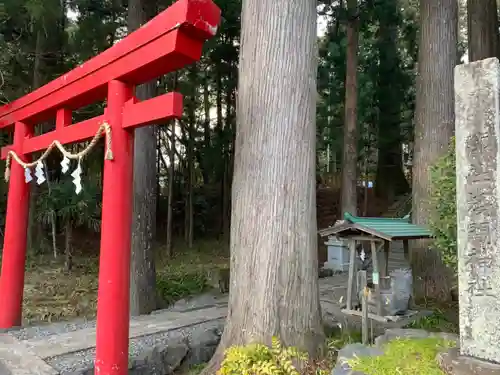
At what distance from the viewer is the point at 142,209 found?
6.21 metres

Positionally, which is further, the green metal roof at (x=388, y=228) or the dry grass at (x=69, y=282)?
the dry grass at (x=69, y=282)

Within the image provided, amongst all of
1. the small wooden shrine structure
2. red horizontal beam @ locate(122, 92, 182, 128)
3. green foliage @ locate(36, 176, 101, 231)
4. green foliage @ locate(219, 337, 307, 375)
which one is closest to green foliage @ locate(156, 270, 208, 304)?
green foliage @ locate(36, 176, 101, 231)

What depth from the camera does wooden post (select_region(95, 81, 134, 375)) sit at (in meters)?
3.31

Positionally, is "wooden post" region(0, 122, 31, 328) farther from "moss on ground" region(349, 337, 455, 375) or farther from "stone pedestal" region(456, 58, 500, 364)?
"stone pedestal" region(456, 58, 500, 364)

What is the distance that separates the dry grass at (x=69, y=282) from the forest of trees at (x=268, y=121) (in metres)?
0.60

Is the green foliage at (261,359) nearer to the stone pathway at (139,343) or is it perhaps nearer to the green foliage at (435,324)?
the stone pathway at (139,343)

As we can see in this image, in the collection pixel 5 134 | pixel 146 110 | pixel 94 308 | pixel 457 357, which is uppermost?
pixel 5 134

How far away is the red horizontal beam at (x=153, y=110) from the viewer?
293 centimetres

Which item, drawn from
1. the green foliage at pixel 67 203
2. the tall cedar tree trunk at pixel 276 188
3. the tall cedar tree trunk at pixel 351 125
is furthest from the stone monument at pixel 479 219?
the tall cedar tree trunk at pixel 351 125

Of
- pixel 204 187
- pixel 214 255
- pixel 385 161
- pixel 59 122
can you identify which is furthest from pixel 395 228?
pixel 385 161

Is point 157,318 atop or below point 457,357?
below

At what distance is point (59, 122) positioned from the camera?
4.49 meters

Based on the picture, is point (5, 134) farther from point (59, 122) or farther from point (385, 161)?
point (385, 161)

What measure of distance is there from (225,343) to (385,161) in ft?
53.0
